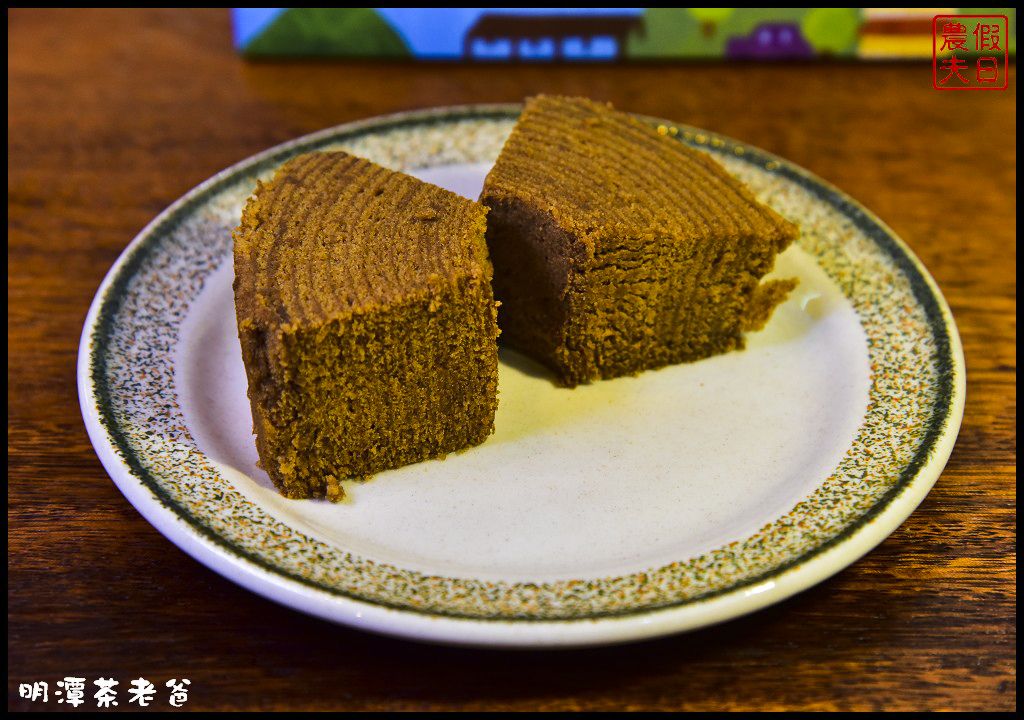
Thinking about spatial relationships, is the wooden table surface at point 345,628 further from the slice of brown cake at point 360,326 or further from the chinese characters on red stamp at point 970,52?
the slice of brown cake at point 360,326

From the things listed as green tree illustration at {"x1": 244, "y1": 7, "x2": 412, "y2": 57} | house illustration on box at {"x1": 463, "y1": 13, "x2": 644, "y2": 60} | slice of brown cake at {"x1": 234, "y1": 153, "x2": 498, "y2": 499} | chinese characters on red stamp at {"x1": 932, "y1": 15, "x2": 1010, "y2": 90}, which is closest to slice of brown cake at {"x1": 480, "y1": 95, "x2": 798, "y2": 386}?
slice of brown cake at {"x1": 234, "y1": 153, "x2": 498, "y2": 499}

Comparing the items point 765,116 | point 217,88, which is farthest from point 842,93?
point 217,88

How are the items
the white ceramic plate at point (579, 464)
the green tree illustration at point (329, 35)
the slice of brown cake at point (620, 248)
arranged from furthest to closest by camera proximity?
the green tree illustration at point (329, 35) < the slice of brown cake at point (620, 248) < the white ceramic plate at point (579, 464)

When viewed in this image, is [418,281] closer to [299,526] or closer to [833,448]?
[299,526]

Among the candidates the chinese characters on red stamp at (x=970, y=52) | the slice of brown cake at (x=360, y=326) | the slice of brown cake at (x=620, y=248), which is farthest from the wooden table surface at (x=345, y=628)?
the slice of brown cake at (x=620, y=248)

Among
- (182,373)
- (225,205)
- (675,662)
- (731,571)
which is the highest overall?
(225,205)

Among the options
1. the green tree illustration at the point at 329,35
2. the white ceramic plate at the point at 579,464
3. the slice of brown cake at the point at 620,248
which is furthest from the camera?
the green tree illustration at the point at 329,35

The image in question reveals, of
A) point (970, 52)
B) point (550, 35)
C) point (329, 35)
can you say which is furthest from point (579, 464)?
point (970, 52)
